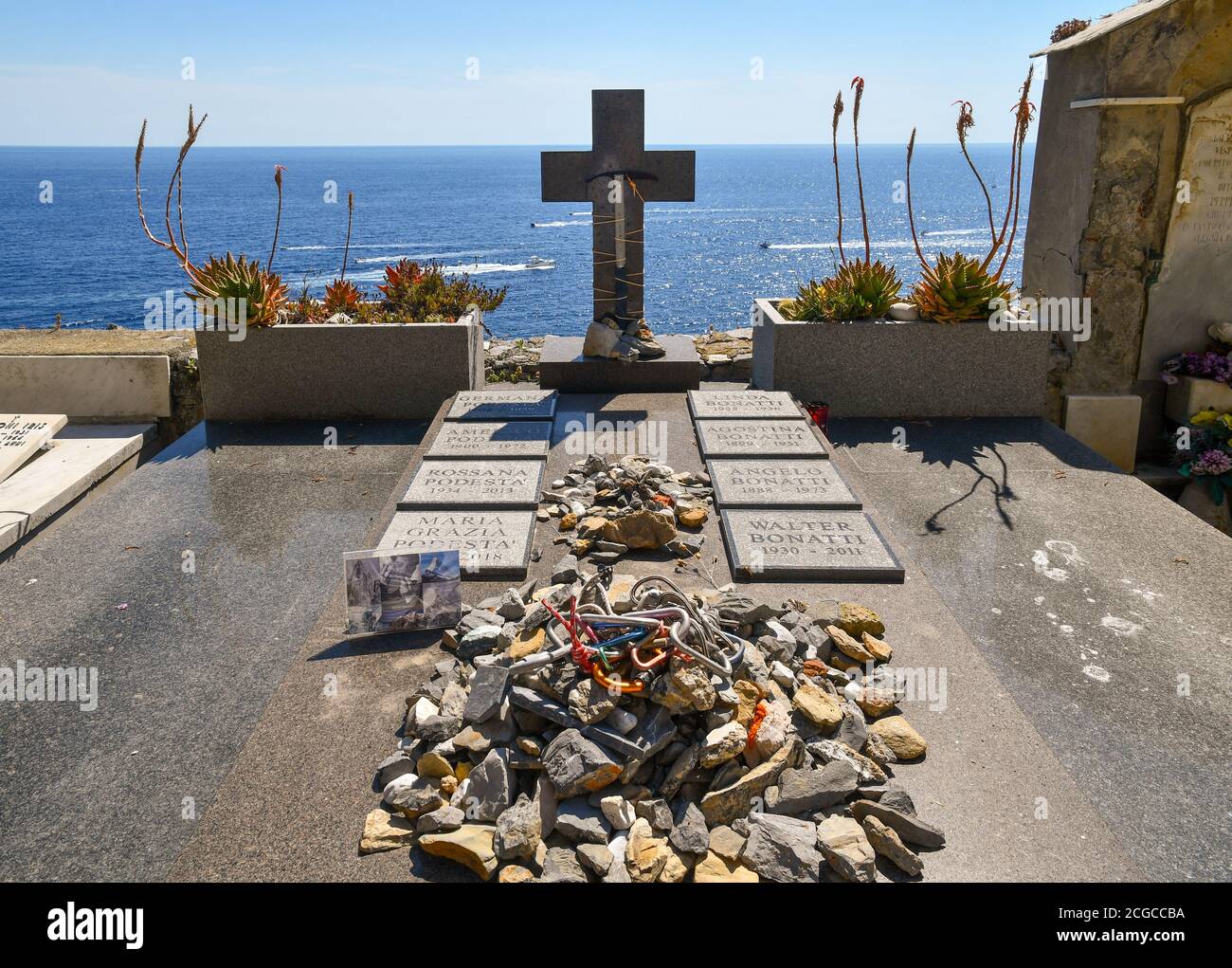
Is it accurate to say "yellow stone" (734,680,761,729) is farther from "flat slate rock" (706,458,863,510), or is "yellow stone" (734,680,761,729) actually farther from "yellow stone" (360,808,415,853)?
"flat slate rock" (706,458,863,510)

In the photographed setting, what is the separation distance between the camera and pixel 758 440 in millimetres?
6762

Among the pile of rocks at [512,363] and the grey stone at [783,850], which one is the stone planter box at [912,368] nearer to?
the pile of rocks at [512,363]

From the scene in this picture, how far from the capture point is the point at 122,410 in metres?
8.86

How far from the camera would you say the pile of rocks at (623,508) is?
517 cm

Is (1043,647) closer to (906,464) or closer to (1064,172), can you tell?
(906,464)

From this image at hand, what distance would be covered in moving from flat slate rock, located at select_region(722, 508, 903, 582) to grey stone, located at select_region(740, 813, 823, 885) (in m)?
1.98

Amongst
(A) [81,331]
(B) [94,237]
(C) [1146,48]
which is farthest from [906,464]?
(B) [94,237]

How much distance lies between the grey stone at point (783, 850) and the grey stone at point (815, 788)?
74mm

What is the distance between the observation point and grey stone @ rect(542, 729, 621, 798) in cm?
307

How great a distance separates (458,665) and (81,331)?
8.37m

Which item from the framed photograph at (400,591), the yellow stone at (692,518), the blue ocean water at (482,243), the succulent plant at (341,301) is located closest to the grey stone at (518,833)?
the framed photograph at (400,591)

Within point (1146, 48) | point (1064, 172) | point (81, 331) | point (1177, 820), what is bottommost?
point (1177, 820)

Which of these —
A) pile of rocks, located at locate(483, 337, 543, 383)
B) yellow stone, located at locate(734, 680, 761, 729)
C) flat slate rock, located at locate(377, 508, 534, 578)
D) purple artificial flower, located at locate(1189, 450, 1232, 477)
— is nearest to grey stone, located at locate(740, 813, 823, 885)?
yellow stone, located at locate(734, 680, 761, 729)

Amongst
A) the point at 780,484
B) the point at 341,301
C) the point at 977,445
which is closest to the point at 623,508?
the point at 780,484
